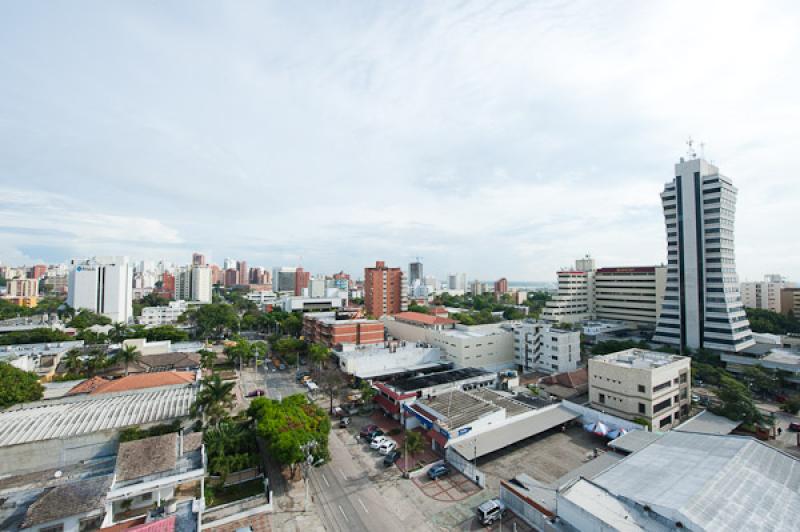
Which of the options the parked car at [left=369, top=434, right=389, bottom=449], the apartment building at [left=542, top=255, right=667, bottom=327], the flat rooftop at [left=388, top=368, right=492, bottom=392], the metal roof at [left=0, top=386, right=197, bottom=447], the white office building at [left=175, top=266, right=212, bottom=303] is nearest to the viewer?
the metal roof at [left=0, top=386, right=197, bottom=447]

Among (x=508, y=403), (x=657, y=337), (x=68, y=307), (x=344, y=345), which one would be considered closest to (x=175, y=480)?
(x=508, y=403)

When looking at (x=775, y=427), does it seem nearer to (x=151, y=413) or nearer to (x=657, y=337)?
(x=657, y=337)

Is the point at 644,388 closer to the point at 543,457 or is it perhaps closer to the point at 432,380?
the point at 543,457

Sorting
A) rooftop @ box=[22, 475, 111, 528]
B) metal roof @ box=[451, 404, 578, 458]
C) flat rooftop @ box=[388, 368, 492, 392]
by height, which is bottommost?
metal roof @ box=[451, 404, 578, 458]

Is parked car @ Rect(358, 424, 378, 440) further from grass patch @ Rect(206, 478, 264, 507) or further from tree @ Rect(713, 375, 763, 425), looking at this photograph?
tree @ Rect(713, 375, 763, 425)

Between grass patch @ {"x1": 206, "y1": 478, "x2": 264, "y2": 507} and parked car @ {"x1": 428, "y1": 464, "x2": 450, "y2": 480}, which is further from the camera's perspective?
parked car @ {"x1": 428, "y1": 464, "x2": 450, "y2": 480}

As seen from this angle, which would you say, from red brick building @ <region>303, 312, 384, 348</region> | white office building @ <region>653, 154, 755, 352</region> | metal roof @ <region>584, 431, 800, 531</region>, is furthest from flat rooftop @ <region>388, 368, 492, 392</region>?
white office building @ <region>653, 154, 755, 352</region>

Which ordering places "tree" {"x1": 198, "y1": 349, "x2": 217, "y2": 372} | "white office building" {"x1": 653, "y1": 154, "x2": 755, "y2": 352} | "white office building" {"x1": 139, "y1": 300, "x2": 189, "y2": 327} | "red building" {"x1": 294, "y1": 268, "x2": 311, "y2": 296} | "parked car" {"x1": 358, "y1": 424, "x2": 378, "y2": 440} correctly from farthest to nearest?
"red building" {"x1": 294, "y1": 268, "x2": 311, "y2": 296} < "white office building" {"x1": 139, "y1": 300, "x2": 189, "y2": 327} < "white office building" {"x1": 653, "y1": 154, "x2": 755, "y2": 352} < "tree" {"x1": 198, "y1": 349, "x2": 217, "y2": 372} < "parked car" {"x1": 358, "y1": 424, "x2": 378, "y2": 440}

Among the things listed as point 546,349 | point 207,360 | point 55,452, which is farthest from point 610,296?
point 55,452
